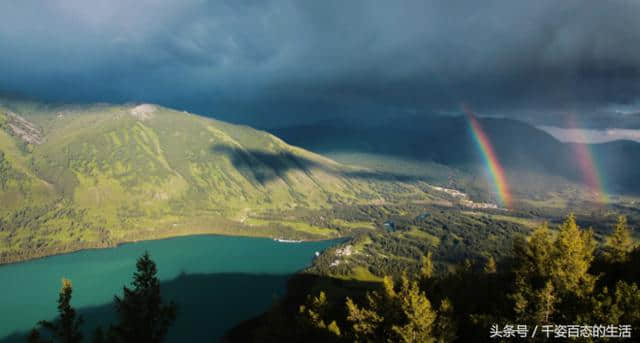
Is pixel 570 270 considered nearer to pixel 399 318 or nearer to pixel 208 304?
pixel 399 318

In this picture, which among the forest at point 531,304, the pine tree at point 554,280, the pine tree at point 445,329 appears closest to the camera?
the forest at point 531,304

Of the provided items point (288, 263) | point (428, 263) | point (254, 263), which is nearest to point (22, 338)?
point (254, 263)

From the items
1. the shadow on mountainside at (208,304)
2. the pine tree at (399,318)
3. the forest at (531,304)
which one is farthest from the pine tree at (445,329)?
the shadow on mountainside at (208,304)

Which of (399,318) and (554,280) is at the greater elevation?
(554,280)

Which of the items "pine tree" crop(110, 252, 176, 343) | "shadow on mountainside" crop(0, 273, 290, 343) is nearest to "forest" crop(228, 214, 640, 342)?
"pine tree" crop(110, 252, 176, 343)

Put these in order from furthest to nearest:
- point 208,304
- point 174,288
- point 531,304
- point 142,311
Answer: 1. point 174,288
2. point 208,304
3. point 142,311
4. point 531,304

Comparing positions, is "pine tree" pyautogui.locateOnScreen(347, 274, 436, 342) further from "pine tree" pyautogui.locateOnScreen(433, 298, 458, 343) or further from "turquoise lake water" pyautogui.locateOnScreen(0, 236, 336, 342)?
"turquoise lake water" pyautogui.locateOnScreen(0, 236, 336, 342)

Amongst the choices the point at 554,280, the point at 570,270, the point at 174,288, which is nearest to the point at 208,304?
the point at 174,288

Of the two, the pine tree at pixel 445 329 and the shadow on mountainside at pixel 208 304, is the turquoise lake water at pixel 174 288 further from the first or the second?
the pine tree at pixel 445 329
